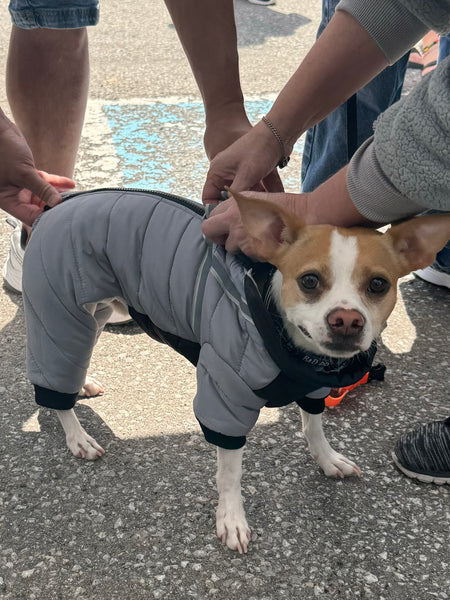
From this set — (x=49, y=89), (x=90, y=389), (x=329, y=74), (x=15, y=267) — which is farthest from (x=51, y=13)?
(x=90, y=389)

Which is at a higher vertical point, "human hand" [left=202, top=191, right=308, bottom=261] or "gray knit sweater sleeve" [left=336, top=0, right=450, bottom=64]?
"gray knit sweater sleeve" [left=336, top=0, right=450, bottom=64]

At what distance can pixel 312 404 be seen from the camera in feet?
6.91

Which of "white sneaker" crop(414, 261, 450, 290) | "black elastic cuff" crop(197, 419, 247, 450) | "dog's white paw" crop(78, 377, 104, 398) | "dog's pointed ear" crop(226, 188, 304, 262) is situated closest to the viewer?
"dog's pointed ear" crop(226, 188, 304, 262)

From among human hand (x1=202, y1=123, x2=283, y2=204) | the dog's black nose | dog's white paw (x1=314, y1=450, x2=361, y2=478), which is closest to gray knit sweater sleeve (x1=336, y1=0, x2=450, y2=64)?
human hand (x1=202, y1=123, x2=283, y2=204)

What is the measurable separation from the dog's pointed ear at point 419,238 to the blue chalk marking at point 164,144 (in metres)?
2.33

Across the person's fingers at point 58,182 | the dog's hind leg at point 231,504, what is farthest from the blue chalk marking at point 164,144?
the dog's hind leg at point 231,504

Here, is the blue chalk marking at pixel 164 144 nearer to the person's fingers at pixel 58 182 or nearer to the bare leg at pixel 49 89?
the bare leg at pixel 49 89

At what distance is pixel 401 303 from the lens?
10.6 feet

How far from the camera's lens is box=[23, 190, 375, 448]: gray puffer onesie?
1795 millimetres

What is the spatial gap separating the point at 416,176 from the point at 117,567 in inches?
53.0

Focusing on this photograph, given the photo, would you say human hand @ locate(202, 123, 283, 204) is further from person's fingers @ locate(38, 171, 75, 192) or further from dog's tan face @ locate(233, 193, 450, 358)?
person's fingers @ locate(38, 171, 75, 192)

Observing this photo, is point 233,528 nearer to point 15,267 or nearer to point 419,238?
point 419,238

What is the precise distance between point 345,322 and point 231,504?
74 cm

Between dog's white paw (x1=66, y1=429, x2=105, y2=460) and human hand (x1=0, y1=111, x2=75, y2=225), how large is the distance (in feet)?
2.58
